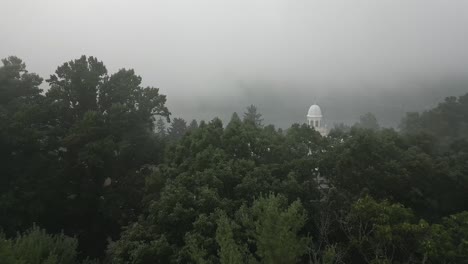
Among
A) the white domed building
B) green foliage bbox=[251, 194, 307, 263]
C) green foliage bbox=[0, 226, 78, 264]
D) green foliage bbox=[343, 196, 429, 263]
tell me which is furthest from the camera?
the white domed building

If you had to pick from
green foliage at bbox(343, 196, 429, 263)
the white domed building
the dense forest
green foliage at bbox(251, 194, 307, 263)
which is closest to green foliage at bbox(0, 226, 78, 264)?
the dense forest

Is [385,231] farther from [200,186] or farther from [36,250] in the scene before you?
[36,250]

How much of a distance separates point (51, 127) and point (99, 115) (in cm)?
357

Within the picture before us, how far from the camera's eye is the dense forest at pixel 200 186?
16328mm

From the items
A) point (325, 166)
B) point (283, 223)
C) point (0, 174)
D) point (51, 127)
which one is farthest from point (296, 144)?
point (0, 174)

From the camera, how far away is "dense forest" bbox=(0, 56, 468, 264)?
53.6 feet

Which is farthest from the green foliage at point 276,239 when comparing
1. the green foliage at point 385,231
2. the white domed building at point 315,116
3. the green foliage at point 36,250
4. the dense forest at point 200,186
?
the white domed building at point 315,116

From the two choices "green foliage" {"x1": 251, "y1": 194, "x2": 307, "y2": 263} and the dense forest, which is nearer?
"green foliage" {"x1": 251, "y1": 194, "x2": 307, "y2": 263}

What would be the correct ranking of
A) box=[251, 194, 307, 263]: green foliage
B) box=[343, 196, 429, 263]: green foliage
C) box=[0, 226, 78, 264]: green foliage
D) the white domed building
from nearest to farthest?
1. box=[251, 194, 307, 263]: green foliage
2. box=[0, 226, 78, 264]: green foliage
3. box=[343, 196, 429, 263]: green foliage
4. the white domed building

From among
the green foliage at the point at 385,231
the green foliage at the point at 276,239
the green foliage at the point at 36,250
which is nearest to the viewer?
the green foliage at the point at 276,239

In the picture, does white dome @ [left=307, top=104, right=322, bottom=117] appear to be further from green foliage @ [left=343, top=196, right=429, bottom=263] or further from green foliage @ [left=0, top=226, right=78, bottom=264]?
green foliage @ [left=0, top=226, right=78, bottom=264]

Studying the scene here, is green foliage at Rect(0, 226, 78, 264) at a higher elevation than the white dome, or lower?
lower

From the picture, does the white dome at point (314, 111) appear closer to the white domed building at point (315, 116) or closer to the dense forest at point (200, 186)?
the white domed building at point (315, 116)

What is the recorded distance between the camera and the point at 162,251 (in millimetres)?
17500
